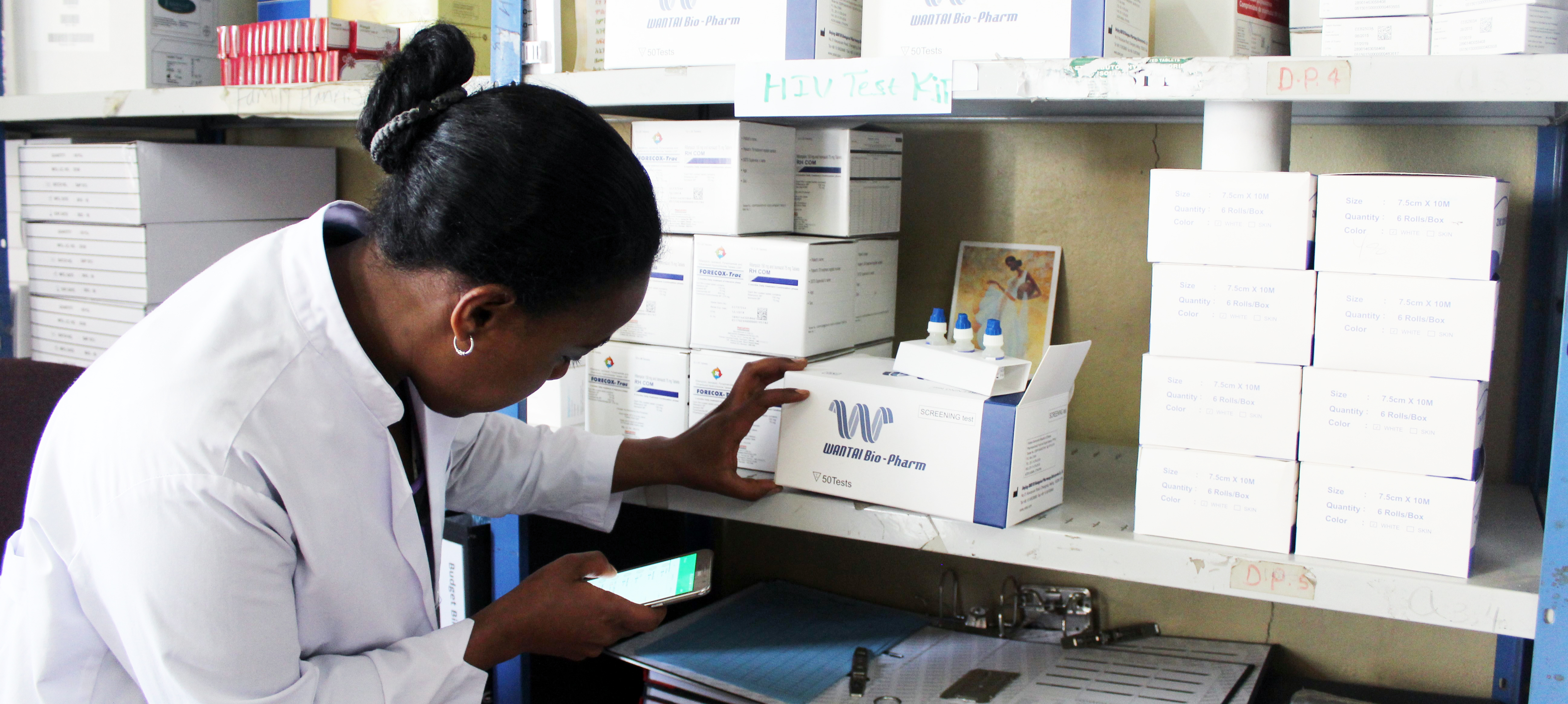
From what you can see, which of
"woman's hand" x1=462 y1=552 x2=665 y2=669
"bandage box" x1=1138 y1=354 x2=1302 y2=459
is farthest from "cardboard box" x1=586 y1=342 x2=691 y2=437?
"bandage box" x1=1138 y1=354 x2=1302 y2=459

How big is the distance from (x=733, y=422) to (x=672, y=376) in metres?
0.14

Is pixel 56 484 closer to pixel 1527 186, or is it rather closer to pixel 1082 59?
pixel 1082 59

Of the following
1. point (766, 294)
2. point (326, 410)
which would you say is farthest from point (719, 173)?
point (326, 410)

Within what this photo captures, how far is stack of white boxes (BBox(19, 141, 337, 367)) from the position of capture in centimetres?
182

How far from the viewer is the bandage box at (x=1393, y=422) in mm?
923

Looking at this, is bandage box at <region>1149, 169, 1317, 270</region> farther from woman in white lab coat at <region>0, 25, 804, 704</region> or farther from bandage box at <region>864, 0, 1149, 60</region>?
woman in white lab coat at <region>0, 25, 804, 704</region>

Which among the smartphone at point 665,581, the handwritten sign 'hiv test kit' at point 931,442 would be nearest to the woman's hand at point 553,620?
the smartphone at point 665,581

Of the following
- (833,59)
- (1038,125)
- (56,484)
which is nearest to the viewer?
(56,484)

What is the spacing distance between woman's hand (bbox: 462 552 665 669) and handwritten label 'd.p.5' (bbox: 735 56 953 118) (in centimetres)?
50

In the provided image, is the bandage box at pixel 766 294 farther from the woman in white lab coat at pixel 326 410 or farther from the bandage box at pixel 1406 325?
the bandage box at pixel 1406 325

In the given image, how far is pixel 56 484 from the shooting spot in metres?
0.89

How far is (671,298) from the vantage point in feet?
4.25

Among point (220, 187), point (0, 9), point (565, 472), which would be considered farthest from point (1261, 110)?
point (0, 9)

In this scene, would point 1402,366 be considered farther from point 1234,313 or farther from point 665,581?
point 665,581
